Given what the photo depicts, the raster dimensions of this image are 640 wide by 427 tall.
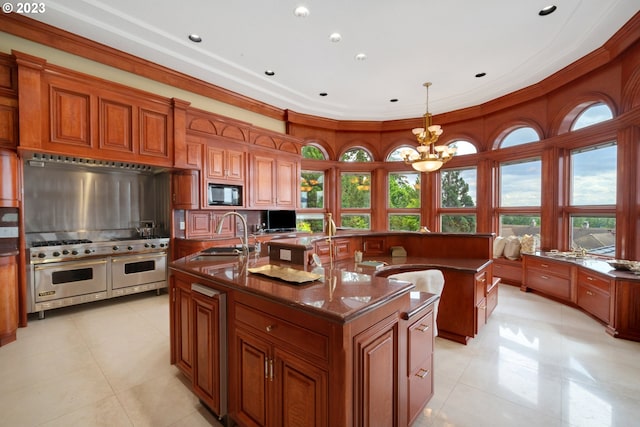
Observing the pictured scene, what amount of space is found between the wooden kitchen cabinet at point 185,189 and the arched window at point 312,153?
9.50ft

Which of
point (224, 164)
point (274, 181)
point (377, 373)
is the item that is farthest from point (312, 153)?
point (377, 373)

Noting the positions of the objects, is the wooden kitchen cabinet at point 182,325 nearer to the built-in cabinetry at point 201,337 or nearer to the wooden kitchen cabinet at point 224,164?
the built-in cabinetry at point 201,337

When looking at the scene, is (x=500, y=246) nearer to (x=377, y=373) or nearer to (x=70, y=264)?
(x=377, y=373)

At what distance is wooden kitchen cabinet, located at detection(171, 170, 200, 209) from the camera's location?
438 centimetres

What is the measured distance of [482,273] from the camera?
9.65 feet

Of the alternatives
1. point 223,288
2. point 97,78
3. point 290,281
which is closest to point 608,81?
point 290,281

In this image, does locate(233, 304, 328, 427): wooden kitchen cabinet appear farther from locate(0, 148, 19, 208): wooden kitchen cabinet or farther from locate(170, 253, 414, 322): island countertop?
locate(0, 148, 19, 208): wooden kitchen cabinet

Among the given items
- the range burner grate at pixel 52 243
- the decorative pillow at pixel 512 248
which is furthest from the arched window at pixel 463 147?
the range burner grate at pixel 52 243

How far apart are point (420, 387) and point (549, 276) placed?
12.4 feet

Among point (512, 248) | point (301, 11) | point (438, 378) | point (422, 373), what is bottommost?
point (438, 378)

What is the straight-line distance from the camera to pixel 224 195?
16.0 feet

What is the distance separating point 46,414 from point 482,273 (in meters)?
3.83

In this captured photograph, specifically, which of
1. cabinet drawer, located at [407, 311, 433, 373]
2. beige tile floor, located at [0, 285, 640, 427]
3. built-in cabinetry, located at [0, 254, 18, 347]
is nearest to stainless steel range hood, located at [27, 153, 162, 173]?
built-in cabinetry, located at [0, 254, 18, 347]

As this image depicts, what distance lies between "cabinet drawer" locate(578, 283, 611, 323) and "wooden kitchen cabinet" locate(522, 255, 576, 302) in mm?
196
